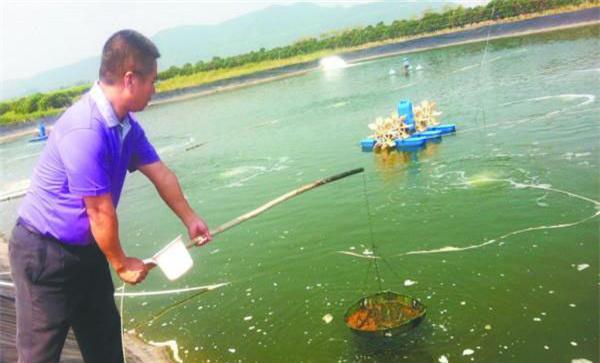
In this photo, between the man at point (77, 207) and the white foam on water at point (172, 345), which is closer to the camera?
the man at point (77, 207)

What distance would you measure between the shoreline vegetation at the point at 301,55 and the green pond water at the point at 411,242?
33.3 meters

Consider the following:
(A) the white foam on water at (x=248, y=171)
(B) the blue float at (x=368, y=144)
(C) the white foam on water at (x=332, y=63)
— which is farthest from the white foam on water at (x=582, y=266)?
(C) the white foam on water at (x=332, y=63)

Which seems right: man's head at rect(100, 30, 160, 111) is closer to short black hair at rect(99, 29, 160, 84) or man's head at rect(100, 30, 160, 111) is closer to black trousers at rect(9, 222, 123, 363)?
short black hair at rect(99, 29, 160, 84)

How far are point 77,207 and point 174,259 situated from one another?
3.09 ft

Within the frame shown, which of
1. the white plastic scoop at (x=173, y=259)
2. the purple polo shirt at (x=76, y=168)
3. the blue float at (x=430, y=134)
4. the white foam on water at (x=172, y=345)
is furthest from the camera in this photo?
the blue float at (x=430, y=134)

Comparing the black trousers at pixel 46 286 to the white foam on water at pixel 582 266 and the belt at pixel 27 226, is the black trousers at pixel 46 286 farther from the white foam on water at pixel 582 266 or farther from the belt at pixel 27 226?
the white foam on water at pixel 582 266

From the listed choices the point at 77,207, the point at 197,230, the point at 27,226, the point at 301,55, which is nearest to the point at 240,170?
the point at 197,230

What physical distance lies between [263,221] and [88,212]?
7850 mm

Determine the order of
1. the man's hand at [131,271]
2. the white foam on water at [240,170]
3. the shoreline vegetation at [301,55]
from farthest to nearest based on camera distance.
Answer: the shoreline vegetation at [301,55]
the white foam on water at [240,170]
the man's hand at [131,271]

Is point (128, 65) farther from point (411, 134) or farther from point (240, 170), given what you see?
point (240, 170)

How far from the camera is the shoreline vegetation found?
49469mm

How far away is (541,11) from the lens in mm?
46312

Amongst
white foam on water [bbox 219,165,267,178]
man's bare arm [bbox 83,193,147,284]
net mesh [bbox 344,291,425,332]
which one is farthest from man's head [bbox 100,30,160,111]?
white foam on water [bbox 219,165,267,178]

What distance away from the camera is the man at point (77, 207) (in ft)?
9.70
